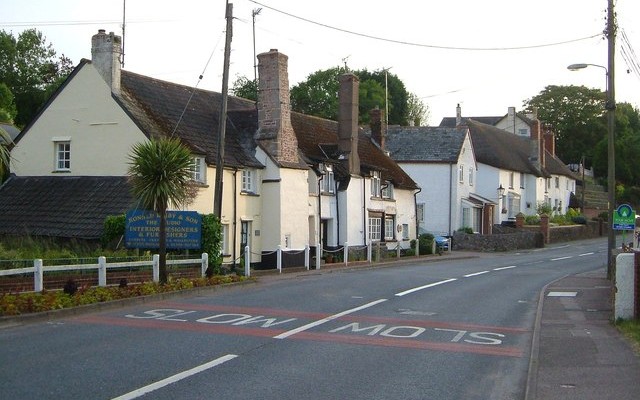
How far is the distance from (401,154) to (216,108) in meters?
25.0

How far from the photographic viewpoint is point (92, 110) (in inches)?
1264

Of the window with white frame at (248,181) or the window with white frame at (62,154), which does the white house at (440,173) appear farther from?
the window with white frame at (62,154)

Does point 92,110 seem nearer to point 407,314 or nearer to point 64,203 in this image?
point 64,203

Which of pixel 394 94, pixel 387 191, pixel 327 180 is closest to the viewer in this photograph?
pixel 327 180

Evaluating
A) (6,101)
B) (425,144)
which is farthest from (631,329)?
(6,101)

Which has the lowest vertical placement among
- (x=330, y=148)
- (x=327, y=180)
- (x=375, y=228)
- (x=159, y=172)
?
(x=375, y=228)

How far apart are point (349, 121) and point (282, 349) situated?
31.8 m

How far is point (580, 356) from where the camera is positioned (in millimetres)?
12617

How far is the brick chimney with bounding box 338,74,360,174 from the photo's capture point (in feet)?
143

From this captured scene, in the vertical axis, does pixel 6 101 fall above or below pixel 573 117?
below

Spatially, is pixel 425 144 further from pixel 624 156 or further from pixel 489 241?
pixel 624 156

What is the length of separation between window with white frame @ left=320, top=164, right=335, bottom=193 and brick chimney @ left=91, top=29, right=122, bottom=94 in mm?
12817

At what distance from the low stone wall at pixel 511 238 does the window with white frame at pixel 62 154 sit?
31950mm

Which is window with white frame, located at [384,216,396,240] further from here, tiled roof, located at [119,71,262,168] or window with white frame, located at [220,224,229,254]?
window with white frame, located at [220,224,229,254]
